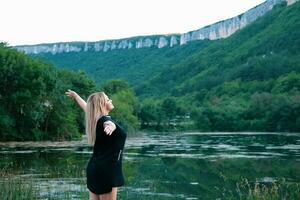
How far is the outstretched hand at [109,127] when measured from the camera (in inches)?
306

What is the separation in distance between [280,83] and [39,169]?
109 metres

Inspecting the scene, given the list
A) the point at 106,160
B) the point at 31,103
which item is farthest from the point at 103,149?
the point at 31,103

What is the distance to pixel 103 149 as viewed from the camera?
8250mm

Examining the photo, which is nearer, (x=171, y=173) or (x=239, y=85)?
(x=171, y=173)

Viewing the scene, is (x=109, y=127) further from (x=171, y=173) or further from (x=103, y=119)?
(x=171, y=173)

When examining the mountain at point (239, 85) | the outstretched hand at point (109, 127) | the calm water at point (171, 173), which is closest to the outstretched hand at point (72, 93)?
the outstretched hand at point (109, 127)

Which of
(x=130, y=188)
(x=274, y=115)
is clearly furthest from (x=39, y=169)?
(x=274, y=115)

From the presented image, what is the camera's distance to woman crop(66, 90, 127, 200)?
820 centimetres

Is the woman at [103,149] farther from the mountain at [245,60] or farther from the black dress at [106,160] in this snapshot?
the mountain at [245,60]

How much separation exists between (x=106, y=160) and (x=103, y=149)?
16cm

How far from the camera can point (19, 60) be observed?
58.4 meters

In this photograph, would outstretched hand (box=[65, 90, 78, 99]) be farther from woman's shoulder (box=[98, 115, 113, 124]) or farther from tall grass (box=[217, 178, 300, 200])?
tall grass (box=[217, 178, 300, 200])

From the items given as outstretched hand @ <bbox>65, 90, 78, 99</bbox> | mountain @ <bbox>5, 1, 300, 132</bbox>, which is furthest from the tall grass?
mountain @ <bbox>5, 1, 300, 132</bbox>

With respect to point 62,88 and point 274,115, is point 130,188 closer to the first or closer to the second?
point 62,88
